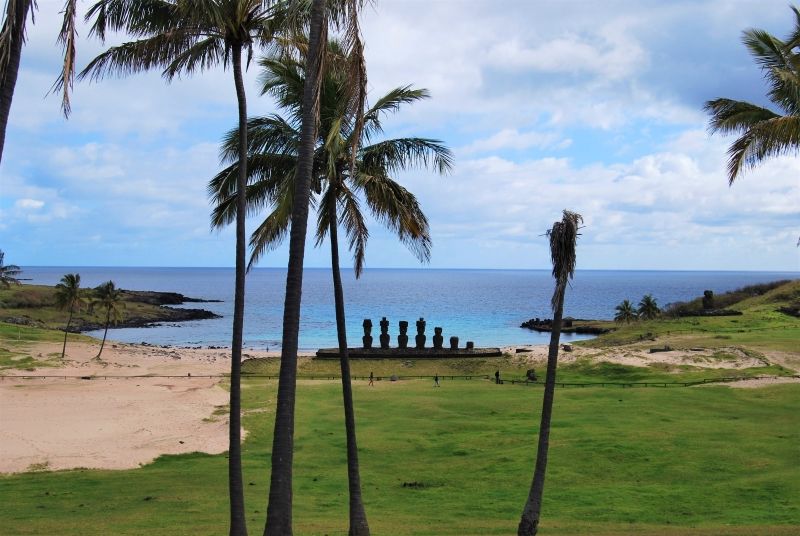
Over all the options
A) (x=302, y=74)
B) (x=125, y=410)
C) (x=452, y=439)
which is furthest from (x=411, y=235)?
(x=125, y=410)

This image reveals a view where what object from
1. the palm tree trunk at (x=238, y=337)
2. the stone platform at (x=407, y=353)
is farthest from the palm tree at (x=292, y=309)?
the stone platform at (x=407, y=353)

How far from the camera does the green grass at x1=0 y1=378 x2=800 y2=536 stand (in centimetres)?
2016

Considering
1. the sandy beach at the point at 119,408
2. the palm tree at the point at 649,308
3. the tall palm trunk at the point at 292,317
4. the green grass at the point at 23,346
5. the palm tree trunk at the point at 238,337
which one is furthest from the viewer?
the palm tree at the point at 649,308

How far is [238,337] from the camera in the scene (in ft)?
51.9

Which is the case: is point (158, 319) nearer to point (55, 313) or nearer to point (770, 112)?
point (55, 313)

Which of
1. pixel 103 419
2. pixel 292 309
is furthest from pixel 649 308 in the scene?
pixel 292 309

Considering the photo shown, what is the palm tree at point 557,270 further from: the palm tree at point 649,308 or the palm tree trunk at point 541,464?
the palm tree at point 649,308

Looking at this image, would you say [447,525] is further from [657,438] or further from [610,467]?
[657,438]

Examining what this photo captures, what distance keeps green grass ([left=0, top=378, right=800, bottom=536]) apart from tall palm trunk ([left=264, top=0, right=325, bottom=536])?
258 inches

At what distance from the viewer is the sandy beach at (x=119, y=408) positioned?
31422mm

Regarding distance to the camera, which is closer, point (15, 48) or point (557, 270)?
point (15, 48)

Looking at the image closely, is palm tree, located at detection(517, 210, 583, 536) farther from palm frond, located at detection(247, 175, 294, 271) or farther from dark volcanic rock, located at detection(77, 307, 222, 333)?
dark volcanic rock, located at detection(77, 307, 222, 333)

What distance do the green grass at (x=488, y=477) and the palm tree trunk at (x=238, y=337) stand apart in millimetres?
4626

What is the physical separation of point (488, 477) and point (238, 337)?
13.4 m
